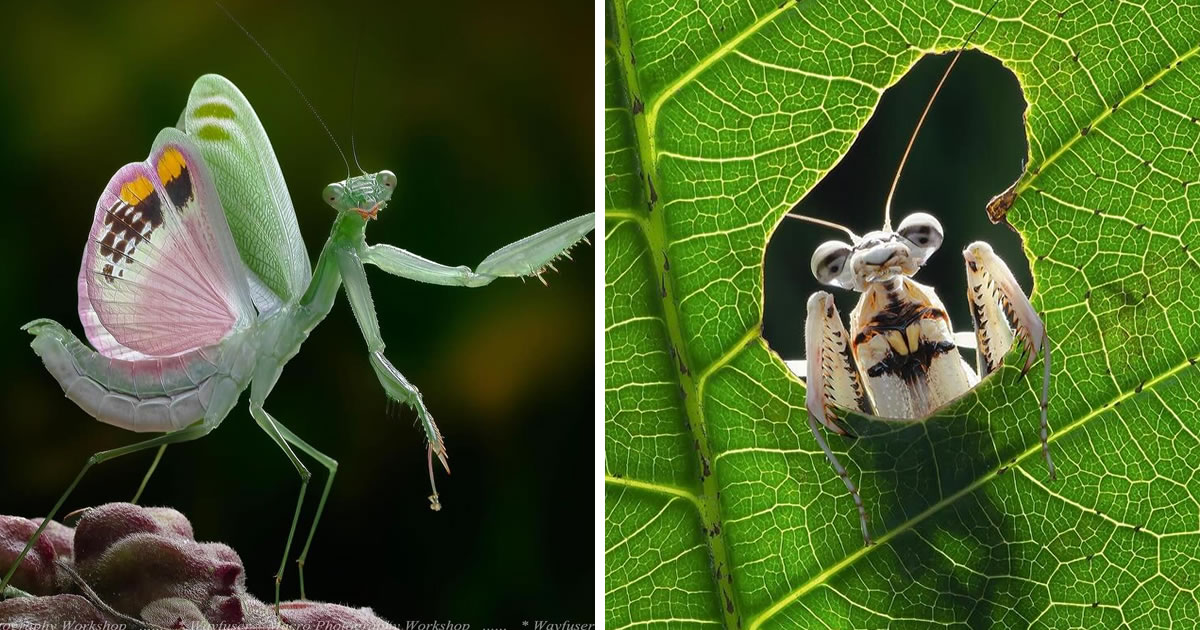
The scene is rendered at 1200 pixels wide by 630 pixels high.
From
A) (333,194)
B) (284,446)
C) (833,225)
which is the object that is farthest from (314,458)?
(833,225)

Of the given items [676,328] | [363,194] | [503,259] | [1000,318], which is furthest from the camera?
[363,194]

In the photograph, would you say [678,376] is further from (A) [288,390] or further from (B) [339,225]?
(A) [288,390]

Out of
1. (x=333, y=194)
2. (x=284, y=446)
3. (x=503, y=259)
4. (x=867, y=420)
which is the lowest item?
(x=867, y=420)

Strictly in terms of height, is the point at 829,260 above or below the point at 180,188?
below

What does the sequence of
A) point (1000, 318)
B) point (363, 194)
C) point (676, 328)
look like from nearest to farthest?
point (676, 328), point (1000, 318), point (363, 194)

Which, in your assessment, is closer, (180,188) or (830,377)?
(830,377)

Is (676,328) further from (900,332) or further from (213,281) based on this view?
(213,281)
